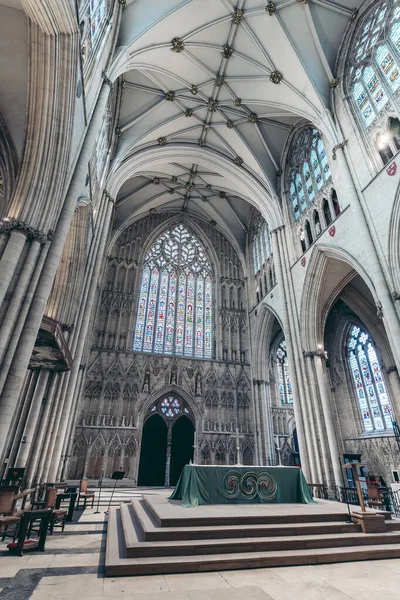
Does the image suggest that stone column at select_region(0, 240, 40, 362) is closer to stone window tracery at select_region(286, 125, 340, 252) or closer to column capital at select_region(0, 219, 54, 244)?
column capital at select_region(0, 219, 54, 244)

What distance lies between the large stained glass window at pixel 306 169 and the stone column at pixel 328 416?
732cm

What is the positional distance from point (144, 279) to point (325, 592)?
17.4 meters

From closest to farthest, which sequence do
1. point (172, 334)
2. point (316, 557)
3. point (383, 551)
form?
1. point (316, 557)
2. point (383, 551)
3. point (172, 334)

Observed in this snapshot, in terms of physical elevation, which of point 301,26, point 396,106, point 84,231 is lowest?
point 84,231

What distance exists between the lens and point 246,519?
4.75 m

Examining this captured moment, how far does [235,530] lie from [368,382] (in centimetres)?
1325

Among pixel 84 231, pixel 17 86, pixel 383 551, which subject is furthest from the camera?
pixel 84 231

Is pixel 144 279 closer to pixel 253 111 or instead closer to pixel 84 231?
pixel 84 231

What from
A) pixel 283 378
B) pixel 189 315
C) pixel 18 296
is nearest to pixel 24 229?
pixel 18 296

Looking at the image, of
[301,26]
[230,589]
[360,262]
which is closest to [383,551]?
[230,589]

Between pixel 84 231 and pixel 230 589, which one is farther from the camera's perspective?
pixel 84 231

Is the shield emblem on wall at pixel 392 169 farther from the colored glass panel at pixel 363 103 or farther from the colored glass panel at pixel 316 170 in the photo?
the colored glass panel at pixel 316 170

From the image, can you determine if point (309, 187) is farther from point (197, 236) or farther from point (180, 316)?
point (180, 316)

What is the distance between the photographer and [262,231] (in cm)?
1958
